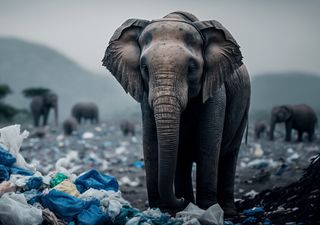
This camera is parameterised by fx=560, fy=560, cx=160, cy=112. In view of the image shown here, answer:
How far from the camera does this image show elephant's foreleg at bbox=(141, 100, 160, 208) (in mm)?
5004

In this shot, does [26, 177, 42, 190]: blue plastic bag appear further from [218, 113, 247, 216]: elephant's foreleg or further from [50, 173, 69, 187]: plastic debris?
[218, 113, 247, 216]: elephant's foreleg

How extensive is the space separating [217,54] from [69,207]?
6.11ft

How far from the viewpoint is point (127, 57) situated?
5.04 m

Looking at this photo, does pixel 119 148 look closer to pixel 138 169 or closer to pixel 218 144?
pixel 138 169

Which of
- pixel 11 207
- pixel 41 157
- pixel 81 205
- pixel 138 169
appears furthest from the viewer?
pixel 41 157

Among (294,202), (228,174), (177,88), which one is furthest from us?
(228,174)

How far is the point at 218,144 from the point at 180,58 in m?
1.02

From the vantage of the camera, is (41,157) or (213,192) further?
(41,157)

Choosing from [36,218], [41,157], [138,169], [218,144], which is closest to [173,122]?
[218,144]

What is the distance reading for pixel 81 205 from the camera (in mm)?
4723

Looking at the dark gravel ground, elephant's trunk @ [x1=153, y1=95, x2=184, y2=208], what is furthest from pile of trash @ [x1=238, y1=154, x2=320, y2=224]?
elephant's trunk @ [x1=153, y1=95, x2=184, y2=208]

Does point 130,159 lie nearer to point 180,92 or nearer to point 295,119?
point 295,119

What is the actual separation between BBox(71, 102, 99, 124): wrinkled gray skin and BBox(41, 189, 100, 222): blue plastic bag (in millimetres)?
18615

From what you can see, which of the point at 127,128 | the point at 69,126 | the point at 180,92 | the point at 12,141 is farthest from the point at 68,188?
the point at 69,126
